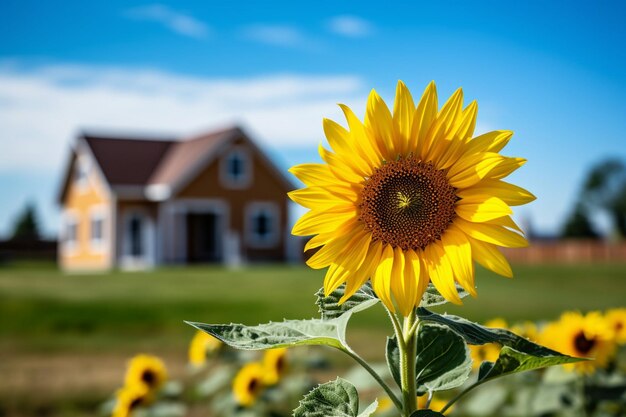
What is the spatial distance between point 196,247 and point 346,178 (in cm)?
3293

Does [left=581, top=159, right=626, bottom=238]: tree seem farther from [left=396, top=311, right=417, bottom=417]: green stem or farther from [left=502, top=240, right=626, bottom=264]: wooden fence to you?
[left=396, top=311, right=417, bottom=417]: green stem

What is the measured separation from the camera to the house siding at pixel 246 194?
3306cm

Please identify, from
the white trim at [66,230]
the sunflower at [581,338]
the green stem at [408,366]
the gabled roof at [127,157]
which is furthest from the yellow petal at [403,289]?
the white trim at [66,230]

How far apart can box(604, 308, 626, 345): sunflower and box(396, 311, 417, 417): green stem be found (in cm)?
256

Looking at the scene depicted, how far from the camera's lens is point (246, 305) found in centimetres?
1470

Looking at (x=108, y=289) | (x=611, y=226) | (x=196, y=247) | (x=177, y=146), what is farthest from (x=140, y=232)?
(x=611, y=226)

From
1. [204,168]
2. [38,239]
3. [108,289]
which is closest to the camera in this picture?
[108,289]

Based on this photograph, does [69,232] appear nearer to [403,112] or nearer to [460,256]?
[403,112]

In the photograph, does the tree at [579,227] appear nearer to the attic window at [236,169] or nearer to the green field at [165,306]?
the attic window at [236,169]

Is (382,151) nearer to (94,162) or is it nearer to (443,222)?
(443,222)

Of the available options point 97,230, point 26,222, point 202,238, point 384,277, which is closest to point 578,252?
point 202,238

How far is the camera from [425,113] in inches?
60.4

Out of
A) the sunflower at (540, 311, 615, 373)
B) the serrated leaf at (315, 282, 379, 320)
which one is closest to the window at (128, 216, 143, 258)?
the sunflower at (540, 311, 615, 373)

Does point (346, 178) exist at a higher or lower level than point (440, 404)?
higher
